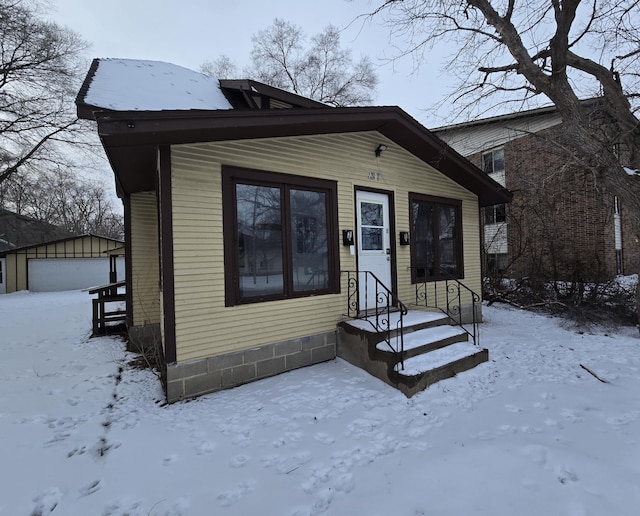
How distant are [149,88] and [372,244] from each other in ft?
13.8

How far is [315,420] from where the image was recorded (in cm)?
329

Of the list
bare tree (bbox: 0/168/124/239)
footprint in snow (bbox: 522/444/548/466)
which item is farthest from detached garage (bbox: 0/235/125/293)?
footprint in snow (bbox: 522/444/548/466)

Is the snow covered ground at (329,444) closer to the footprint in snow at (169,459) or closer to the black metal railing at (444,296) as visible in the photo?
the footprint in snow at (169,459)

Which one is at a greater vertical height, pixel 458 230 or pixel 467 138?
pixel 467 138

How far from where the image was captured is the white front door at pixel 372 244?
18.1 feet

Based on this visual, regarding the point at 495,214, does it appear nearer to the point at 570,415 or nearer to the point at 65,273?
the point at 570,415

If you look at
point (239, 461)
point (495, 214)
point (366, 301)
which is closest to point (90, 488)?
point (239, 461)

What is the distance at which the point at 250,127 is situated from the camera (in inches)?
159

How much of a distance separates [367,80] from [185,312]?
64.5ft

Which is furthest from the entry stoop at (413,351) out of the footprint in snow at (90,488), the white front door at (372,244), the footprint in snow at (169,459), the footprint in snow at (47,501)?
the footprint in snow at (47,501)

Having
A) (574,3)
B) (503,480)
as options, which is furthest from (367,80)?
(503,480)

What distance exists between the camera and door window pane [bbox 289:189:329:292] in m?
4.84

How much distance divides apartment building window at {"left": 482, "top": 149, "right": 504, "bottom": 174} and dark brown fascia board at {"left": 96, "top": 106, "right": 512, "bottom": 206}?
468 inches

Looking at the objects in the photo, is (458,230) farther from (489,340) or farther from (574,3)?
(574,3)
